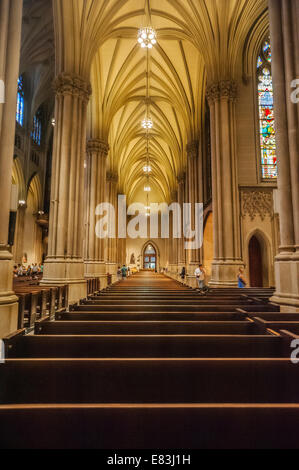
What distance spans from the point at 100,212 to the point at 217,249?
713cm

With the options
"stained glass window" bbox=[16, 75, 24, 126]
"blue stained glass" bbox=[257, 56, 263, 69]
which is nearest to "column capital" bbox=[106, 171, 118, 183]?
"stained glass window" bbox=[16, 75, 24, 126]

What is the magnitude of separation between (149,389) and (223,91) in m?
12.2

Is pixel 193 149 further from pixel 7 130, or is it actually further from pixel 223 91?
pixel 7 130

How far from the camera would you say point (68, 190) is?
10.0m

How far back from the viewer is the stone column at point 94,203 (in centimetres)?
1523

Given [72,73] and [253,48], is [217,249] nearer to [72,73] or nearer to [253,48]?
[72,73]

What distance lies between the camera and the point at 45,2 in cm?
1575

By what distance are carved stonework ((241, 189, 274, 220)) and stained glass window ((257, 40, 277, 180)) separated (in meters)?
0.88

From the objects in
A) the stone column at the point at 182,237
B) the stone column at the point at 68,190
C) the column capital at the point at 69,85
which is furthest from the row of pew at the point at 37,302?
the stone column at the point at 182,237

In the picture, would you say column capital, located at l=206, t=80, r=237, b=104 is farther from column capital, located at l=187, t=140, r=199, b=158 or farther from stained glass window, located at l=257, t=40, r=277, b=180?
column capital, located at l=187, t=140, r=199, b=158

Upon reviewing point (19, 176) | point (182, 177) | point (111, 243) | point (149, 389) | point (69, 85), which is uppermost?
point (182, 177)

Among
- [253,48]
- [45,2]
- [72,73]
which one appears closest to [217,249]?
[72,73]

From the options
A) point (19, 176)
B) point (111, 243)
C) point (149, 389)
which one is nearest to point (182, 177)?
point (111, 243)
